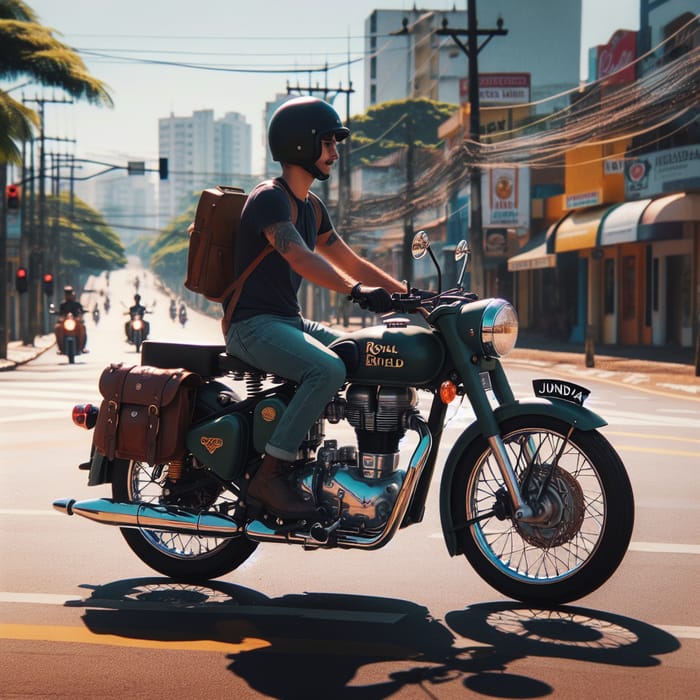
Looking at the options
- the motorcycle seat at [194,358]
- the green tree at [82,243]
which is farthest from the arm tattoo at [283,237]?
the green tree at [82,243]

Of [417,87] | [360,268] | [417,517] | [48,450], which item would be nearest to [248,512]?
[417,517]

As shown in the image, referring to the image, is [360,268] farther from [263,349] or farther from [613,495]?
[613,495]

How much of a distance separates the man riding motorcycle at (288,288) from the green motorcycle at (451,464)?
11cm

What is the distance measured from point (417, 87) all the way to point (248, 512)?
117m

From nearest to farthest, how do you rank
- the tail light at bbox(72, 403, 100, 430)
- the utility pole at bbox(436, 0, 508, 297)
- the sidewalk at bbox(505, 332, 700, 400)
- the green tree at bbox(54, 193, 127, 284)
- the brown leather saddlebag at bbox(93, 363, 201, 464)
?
1. the brown leather saddlebag at bbox(93, 363, 201, 464)
2. the tail light at bbox(72, 403, 100, 430)
3. the sidewalk at bbox(505, 332, 700, 400)
4. the utility pole at bbox(436, 0, 508, 297)
5. the green tree at bbox(54, 193, 127, 284)

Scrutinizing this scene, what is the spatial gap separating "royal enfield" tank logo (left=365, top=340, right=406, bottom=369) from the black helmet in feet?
2.59


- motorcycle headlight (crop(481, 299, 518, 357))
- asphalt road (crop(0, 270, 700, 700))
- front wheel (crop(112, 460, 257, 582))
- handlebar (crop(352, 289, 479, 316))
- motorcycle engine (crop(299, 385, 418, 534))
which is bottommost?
asphalt road (crop(0, 270, 700, 700))

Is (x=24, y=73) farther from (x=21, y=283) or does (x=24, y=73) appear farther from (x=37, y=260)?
(x=37, y=260)

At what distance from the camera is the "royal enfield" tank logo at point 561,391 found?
521 centimetres

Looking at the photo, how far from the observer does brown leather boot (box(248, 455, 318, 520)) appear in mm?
5258

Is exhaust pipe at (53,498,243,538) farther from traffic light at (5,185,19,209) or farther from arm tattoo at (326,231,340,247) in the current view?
traffic light at (5,185,19,209)

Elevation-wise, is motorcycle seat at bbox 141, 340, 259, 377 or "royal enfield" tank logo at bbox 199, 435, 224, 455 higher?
→ motorcycle seat at bbox 141, 340, 259, 377

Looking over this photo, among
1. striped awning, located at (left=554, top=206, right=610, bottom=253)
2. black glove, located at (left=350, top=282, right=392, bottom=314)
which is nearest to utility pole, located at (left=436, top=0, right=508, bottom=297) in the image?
striped awning, located at (left=554, top=206, right=610, bottom=253)

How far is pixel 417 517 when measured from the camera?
5.21 meters
